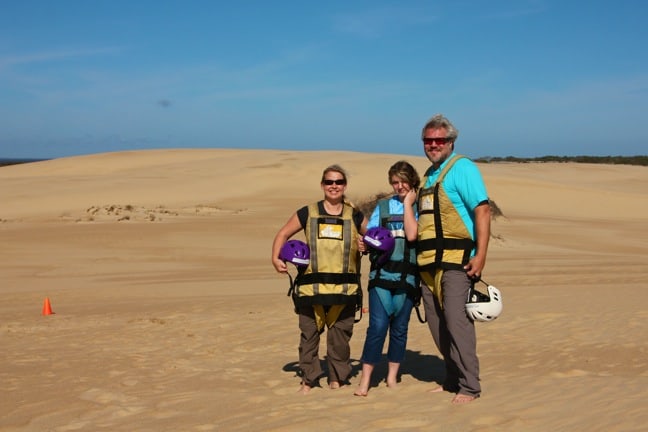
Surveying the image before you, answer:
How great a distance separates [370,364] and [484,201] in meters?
1.53

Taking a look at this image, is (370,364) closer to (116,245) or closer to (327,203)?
(327,203)

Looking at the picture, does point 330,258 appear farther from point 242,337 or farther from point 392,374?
point 242,337

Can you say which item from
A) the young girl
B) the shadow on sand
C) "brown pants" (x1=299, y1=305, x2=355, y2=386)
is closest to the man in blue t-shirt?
the young girl

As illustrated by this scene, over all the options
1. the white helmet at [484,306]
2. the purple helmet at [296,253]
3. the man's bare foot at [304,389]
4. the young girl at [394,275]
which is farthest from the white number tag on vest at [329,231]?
the man's bare foot at [304,389]

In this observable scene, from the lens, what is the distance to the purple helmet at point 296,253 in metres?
5.67

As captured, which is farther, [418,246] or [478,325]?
[478,325]

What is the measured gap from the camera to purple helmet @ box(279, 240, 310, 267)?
5.67 metres

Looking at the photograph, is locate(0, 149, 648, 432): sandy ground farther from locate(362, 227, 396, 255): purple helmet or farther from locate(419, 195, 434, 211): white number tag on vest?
locate(419, 195, 434, 211): white number tag on vest

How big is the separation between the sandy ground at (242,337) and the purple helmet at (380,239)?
3.65 ft

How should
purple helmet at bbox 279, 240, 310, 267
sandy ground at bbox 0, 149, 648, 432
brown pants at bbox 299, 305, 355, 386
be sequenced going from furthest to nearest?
brown pants at bbox 299, 305, 355, 386 < purple helmet at bbox 279, 240, 310, 267 < sandy ground at bbox 0, 149, 648, 432

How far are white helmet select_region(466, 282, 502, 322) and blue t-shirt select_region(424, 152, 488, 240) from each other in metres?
0.42

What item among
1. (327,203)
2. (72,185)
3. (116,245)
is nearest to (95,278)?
(116,245)

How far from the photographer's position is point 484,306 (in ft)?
17.3

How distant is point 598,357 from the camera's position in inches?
285
